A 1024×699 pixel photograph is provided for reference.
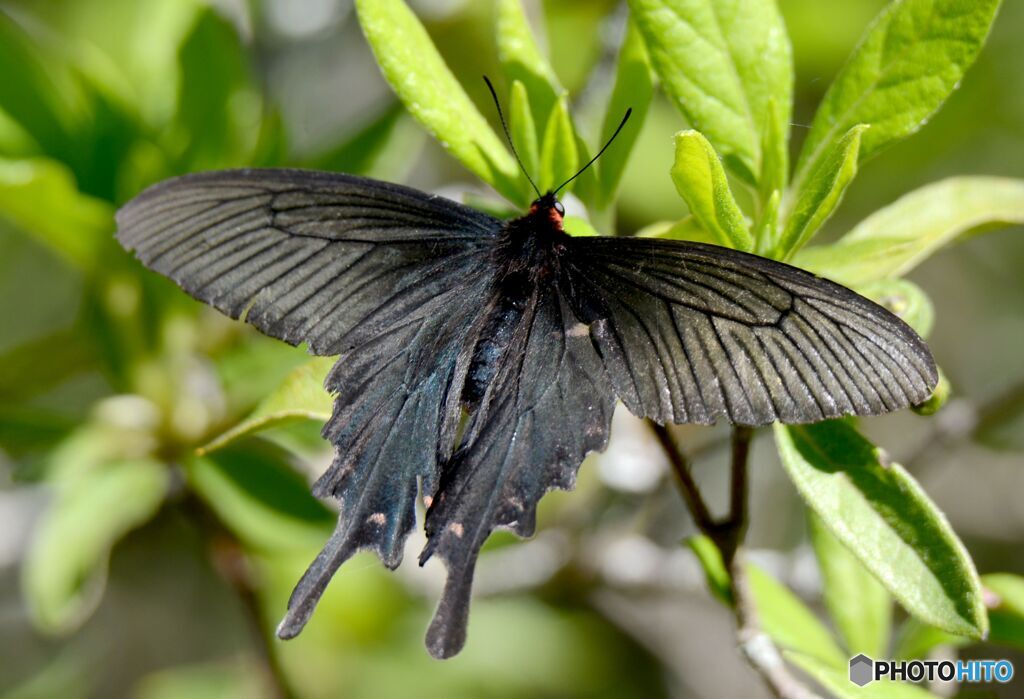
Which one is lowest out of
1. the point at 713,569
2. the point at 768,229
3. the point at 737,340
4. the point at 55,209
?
the point at 713,569

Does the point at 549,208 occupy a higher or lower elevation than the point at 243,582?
higher

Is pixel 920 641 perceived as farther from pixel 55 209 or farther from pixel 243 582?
pixel 55 209

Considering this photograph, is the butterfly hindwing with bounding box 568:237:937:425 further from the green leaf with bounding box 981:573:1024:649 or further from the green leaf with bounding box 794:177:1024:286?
the green leaf with bounding box 981:573:1024:649

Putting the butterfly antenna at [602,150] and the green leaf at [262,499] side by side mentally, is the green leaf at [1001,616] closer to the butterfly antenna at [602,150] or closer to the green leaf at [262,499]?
the butterfly antenna at [602,150]

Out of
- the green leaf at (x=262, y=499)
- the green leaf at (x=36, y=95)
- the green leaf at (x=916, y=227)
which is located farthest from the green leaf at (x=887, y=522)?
the green leaf at (x=36, y=95)

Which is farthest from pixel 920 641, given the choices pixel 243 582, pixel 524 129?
pixel 243 582
